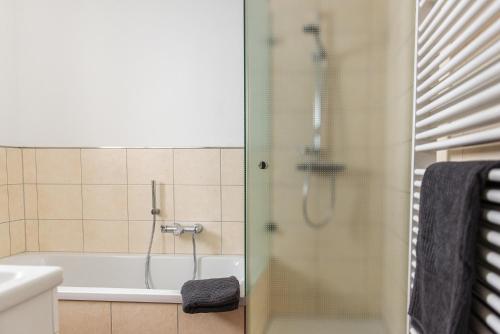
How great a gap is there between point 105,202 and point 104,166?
0.86 ft

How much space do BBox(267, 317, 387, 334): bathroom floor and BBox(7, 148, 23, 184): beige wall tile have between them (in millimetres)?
2107

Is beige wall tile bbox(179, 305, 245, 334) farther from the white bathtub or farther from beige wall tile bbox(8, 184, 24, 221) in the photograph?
beige wall tile bbox(8, 184, 24, 221)

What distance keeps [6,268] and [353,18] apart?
1411 mm

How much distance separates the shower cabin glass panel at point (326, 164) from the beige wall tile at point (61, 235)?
1650mm

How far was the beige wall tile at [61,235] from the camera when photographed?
241 centimetres

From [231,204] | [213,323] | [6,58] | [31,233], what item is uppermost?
[6,58]

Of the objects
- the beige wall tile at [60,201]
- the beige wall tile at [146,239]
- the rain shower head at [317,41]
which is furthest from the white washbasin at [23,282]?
the beige wall tile at [60,201]

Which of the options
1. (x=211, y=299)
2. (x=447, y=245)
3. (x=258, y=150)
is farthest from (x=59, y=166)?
(x=447, y=245)

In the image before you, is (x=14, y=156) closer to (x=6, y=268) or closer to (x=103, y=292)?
(x=103, y=292)

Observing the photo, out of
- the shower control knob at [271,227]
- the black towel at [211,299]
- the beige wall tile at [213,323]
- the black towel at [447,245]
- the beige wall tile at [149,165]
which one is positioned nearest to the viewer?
the black towel at [447,245]

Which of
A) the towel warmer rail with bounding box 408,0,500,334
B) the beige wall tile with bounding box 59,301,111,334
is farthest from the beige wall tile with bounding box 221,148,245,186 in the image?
the towel warmer rail with bounding box 408,0,500,334

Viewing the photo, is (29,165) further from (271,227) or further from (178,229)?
(271,227)

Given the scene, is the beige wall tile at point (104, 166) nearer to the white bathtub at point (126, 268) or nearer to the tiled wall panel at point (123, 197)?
the tiled wall panel at point (123, 197)

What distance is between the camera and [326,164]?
1.28m
